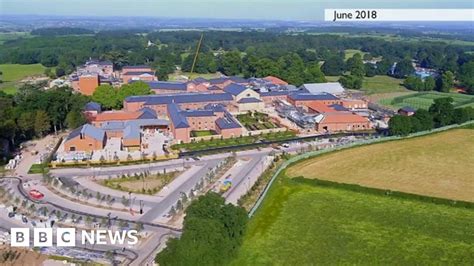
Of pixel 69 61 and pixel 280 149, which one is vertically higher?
pixel 69 61

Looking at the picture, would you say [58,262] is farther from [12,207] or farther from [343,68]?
[343,68]

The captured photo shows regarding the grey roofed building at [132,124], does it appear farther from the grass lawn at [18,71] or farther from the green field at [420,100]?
the grass lawn at [18,71]

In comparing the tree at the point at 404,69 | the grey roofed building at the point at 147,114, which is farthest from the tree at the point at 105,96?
the tree at the point at 404,69

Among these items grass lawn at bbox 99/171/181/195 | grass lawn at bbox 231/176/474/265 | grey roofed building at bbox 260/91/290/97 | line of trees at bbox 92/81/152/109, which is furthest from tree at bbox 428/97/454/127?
line of trees at bbox 92/81/152/109

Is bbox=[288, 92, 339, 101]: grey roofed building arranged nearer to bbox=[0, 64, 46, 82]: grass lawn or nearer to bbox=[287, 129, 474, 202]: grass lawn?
bbox=[287, 129, 474, 202]: grass lawn

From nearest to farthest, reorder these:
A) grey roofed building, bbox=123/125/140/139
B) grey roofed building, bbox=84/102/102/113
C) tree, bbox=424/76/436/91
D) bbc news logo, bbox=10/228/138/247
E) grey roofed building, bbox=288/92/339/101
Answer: bbc news logo, bbox=10/228/138/247 → grey roofed building, bbox=123/125/140/139 → grey roofed building, bbox=84/102/102/113 → grey roofed building, bbox=288/92/339/101 → tree, bbox=424/76/436/91

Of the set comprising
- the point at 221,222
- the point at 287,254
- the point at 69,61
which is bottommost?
the point at 287,254

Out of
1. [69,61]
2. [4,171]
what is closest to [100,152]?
[4,171]
